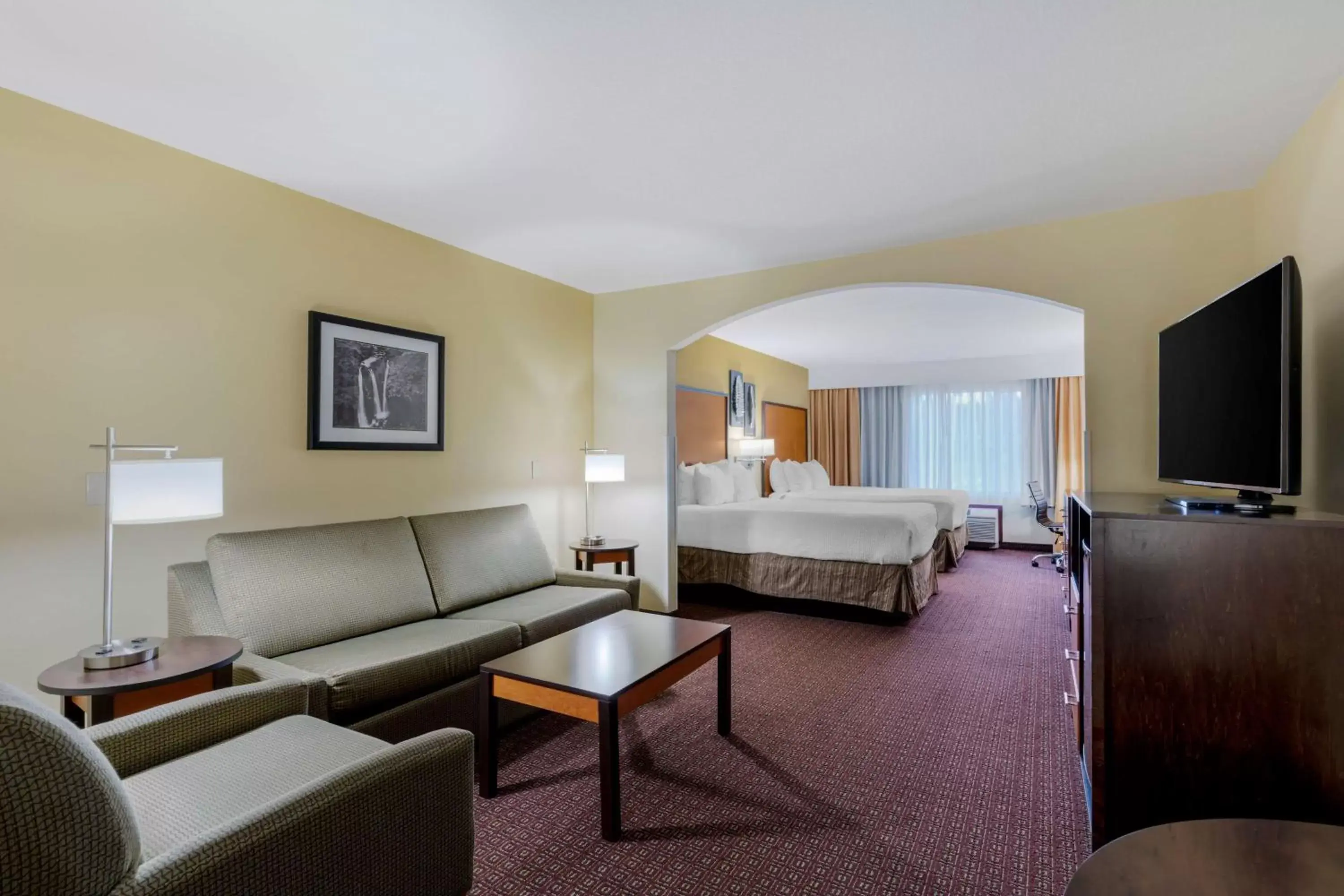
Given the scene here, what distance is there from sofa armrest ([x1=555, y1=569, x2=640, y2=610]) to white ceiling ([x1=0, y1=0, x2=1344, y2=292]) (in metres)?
2.00

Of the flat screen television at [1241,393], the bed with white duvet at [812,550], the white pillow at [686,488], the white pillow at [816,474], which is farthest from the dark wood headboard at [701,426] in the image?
the flat screen television at [1241,393]

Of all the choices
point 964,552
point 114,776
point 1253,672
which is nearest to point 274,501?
point 114,776

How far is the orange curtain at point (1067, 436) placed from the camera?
7.77 metres

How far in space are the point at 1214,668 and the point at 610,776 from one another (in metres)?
1.78

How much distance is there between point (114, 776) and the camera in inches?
40.8

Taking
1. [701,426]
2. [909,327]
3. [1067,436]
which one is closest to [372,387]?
[701,426]

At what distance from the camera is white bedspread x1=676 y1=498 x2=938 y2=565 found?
14.9 feet

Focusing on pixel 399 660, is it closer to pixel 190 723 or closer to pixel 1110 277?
pixel 190 723

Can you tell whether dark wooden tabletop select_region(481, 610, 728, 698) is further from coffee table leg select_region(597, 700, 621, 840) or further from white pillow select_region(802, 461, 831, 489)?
white pillow select_region(802, 461, 831, 489)

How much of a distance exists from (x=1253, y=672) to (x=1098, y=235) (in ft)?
7.77

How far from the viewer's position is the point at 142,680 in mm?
1795

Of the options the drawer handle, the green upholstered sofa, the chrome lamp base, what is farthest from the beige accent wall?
the chrome lamp base

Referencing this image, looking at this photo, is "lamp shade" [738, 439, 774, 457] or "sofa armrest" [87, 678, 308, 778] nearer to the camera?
"sofa armrest" [87, 678, 308, 778]

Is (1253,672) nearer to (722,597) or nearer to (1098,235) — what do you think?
(1098,235)
